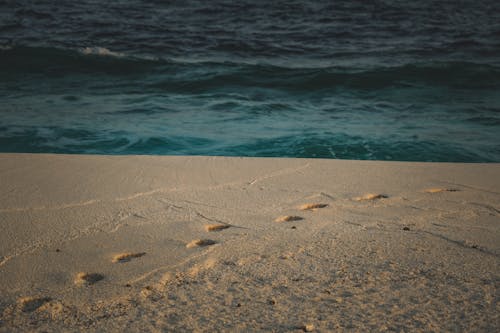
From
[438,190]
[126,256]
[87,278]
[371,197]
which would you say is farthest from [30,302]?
[438,190]

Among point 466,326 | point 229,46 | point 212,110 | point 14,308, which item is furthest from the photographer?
point 229,46

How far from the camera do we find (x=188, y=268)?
191cm

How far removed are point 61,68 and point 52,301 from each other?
35.4 feet

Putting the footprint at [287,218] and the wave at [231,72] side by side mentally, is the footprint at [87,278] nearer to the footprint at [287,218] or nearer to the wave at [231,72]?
the footprint at [287,218]

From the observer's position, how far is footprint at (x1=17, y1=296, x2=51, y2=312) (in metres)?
1.63

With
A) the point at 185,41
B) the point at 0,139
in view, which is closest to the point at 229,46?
the point at 185,41

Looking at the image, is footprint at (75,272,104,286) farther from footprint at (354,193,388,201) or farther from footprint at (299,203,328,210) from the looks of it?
footprint at (354,193,388,201)

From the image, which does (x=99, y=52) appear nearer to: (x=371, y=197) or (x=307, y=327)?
(x=371, y=197)

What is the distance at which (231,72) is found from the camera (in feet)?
34.6

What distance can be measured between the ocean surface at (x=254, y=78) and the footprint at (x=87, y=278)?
3162 mm

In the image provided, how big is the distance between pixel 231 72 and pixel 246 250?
886cm

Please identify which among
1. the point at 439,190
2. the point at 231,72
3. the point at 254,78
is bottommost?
the point at 439,190

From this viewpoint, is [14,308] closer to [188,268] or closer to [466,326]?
[188,268]

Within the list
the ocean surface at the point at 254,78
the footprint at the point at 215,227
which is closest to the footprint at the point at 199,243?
the footprint at the point at 215,227
